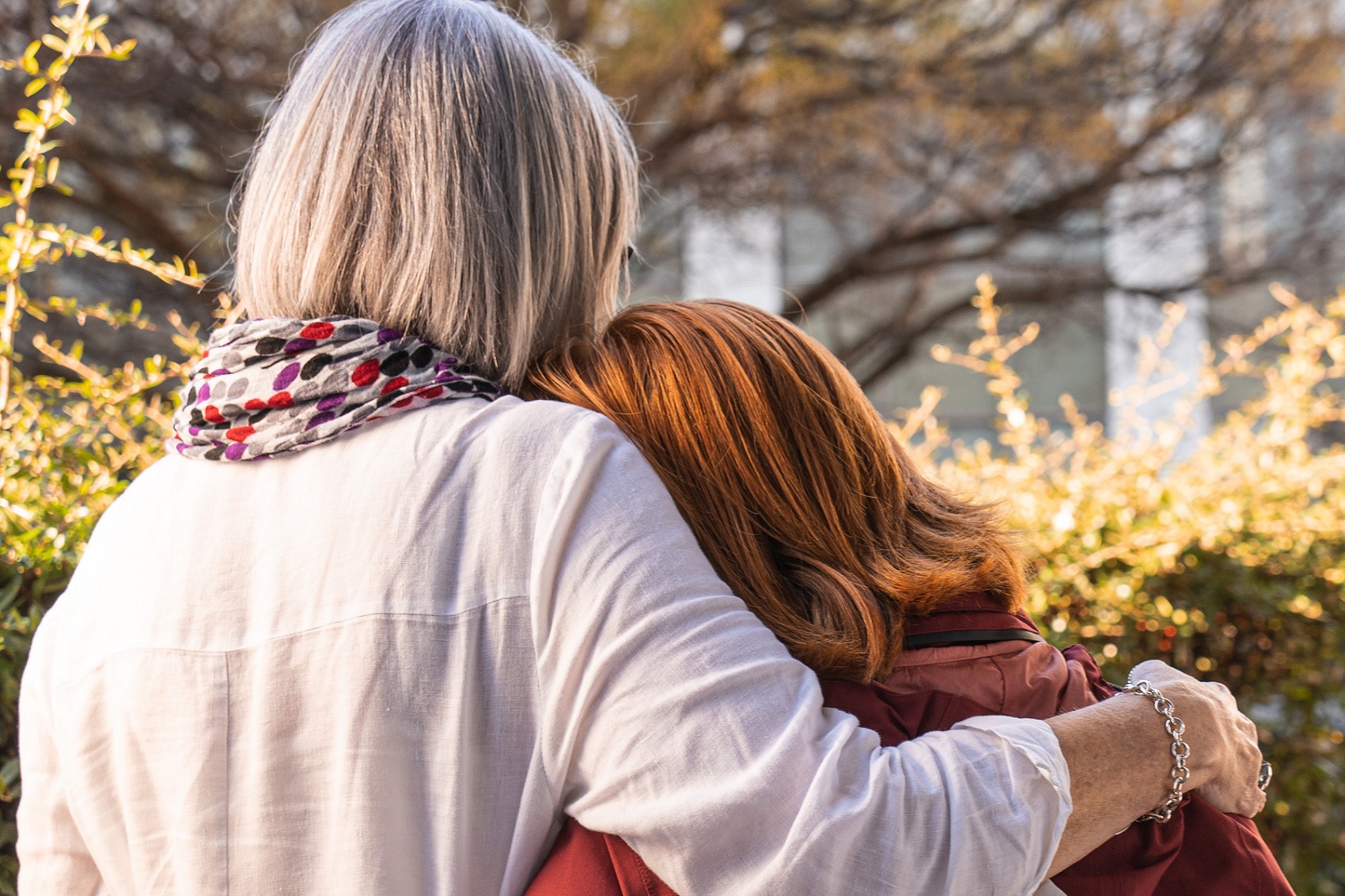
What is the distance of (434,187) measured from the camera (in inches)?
50.5

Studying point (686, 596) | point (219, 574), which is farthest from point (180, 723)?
point (686, 596)

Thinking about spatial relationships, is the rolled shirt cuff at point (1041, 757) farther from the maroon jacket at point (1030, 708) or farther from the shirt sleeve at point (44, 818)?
the shirt sleeve at point (44, 818)

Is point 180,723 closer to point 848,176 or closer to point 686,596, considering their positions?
point 686,596

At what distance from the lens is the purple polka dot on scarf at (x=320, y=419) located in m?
1.18

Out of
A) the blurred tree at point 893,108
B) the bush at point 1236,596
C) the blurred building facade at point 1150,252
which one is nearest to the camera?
the bush at point 1236,596

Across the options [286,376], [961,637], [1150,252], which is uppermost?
[1150,252]

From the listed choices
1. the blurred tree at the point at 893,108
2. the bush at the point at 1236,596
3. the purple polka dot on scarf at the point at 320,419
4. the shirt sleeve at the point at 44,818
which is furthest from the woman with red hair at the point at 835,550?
the blurred tree at the point at 893,108

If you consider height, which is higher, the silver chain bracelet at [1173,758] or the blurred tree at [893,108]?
the blurred tree at [893,108]

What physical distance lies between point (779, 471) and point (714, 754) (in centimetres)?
41

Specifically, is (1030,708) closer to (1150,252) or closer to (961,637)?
(961,637)

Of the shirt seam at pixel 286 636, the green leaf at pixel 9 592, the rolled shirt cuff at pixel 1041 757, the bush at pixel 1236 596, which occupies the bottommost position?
the bush at pixel 1236 596

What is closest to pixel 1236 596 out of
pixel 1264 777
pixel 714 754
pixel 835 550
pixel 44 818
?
pixel 1264 777

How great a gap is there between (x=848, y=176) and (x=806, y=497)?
752cm

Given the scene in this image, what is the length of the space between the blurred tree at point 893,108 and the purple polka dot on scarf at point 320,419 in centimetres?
579
